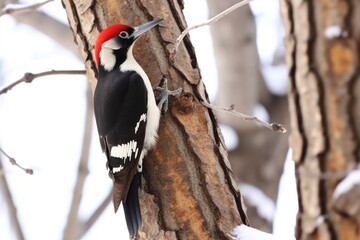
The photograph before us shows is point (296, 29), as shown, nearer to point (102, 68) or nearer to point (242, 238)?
point (242, 238)

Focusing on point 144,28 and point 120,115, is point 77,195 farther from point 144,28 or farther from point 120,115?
point 144,28

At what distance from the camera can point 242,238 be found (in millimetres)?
2303

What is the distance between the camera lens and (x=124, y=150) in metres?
2.73

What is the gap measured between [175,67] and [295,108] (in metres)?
1.30

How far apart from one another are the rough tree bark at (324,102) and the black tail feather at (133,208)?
114cm

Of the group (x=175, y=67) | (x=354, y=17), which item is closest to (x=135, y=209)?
(x=175, y=67)

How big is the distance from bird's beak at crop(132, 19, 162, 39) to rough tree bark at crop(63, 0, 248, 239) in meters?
0.04

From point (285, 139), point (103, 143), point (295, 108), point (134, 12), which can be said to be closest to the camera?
point (295, 108)

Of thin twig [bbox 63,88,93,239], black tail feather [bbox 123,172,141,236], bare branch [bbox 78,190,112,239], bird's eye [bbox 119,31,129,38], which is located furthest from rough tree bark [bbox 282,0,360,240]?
bare branch [bbox 78,190,112,239]

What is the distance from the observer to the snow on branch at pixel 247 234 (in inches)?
90.1

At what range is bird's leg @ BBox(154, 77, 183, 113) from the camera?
2520 millimetres

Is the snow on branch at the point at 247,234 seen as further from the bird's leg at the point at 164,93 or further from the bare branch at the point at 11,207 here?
the bare branch at the point at 11,207

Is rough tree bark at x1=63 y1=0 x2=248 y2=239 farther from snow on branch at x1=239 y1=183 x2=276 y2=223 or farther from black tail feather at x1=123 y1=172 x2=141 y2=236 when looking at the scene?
snow on branch at x1=239 y1=183 x2=276 y2=223

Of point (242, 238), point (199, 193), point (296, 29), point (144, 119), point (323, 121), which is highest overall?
point (296, 29)
